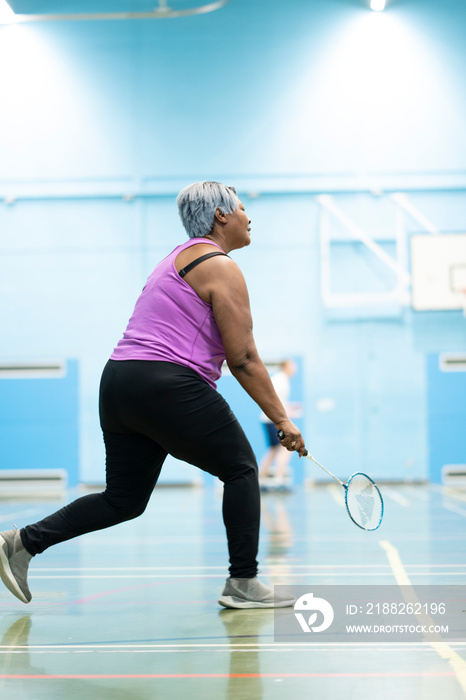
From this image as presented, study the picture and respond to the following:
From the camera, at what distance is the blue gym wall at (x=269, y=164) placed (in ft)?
37.7

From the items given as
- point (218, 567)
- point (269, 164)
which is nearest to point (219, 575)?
point (218, 567)

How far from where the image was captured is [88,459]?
11.6 meters

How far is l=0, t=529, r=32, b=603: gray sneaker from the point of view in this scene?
2.86 meters

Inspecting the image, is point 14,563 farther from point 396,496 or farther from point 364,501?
point 396,496

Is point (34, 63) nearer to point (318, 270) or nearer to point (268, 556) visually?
point (318, 270)

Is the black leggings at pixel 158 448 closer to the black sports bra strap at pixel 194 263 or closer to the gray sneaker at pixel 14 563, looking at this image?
the gray sneaker at pixel 14 563

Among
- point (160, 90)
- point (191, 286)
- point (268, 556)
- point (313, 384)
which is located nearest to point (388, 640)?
point (191, 286)

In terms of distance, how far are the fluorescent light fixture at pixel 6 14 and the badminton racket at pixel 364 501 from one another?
10.2 m

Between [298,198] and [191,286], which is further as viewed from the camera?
[298,198]

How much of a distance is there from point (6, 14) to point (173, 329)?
10.1m

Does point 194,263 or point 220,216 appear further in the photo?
point 220,216

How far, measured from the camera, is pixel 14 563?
288cm

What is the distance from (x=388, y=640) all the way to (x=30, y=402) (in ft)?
30.3

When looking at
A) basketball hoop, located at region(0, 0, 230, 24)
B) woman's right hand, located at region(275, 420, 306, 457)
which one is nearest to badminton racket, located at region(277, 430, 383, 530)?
woman's right hand, located at region(275, 420, 306, 457)
